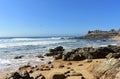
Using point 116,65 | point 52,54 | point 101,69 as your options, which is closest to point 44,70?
point 101,69

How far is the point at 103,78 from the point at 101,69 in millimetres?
1238

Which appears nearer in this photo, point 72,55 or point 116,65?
point 116,65

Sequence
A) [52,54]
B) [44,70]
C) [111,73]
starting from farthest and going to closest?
[52,54] → [44,70] → [111,73]

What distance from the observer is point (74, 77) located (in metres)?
12.1

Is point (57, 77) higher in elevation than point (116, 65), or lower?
lower

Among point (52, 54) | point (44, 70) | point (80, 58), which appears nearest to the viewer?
point (44, 70)

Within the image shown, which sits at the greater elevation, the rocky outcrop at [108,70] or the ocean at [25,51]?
the rocky outcrop at [108,70]

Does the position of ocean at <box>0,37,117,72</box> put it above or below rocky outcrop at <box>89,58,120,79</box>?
below

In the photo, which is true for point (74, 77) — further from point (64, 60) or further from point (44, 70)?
point (64, 60)

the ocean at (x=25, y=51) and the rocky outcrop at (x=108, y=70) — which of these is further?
the ocean at (x=25, y=51)

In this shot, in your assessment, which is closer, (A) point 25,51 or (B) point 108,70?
(B) point 108,70

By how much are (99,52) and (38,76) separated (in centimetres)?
1250

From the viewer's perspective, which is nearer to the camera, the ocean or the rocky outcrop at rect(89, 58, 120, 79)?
the rocky outcrop at rect(89, 58, 120, 79)

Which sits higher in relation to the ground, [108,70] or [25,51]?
[108,70]
